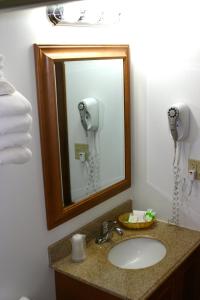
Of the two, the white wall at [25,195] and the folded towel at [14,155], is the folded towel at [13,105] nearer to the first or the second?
the folded towel at [14,155]

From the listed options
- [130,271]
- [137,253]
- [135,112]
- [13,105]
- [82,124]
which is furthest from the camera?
[135,112]

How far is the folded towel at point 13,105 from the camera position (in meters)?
1.37

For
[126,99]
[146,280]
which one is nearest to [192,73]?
[126,99]

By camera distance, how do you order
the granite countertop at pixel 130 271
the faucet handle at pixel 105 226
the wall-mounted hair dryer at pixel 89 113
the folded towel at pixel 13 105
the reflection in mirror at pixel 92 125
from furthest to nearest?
1. the faucet handle at pixel 105 226
2. the wall-mounted hair dryer at pixel 89 113
3. the reflection in mirror at pixel 92 125
4. the granite countertop at pixel 130 271
5. the folded towel at pixel 13 105

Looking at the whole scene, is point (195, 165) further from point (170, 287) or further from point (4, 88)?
point (4, 88)

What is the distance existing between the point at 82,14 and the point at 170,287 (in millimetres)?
1485

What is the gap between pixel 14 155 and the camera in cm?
144

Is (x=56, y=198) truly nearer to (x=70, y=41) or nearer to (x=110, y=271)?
(x=110, y=271)

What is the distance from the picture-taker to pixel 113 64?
7.48 feet

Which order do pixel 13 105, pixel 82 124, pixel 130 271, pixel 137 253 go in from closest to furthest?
pixel 13 105 → pixel 130 271 → pixel 82 124 → pixel 137 253

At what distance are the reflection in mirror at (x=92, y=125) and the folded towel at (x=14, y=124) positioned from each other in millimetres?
498

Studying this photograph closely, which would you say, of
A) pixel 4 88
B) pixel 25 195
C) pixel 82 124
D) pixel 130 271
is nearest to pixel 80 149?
pixel 82 124

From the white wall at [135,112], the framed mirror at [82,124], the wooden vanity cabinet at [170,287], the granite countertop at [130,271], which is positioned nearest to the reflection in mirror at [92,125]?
the framed mirror at [82,124]

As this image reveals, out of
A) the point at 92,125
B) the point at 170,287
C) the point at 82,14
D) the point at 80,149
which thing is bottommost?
the point at 170,287
